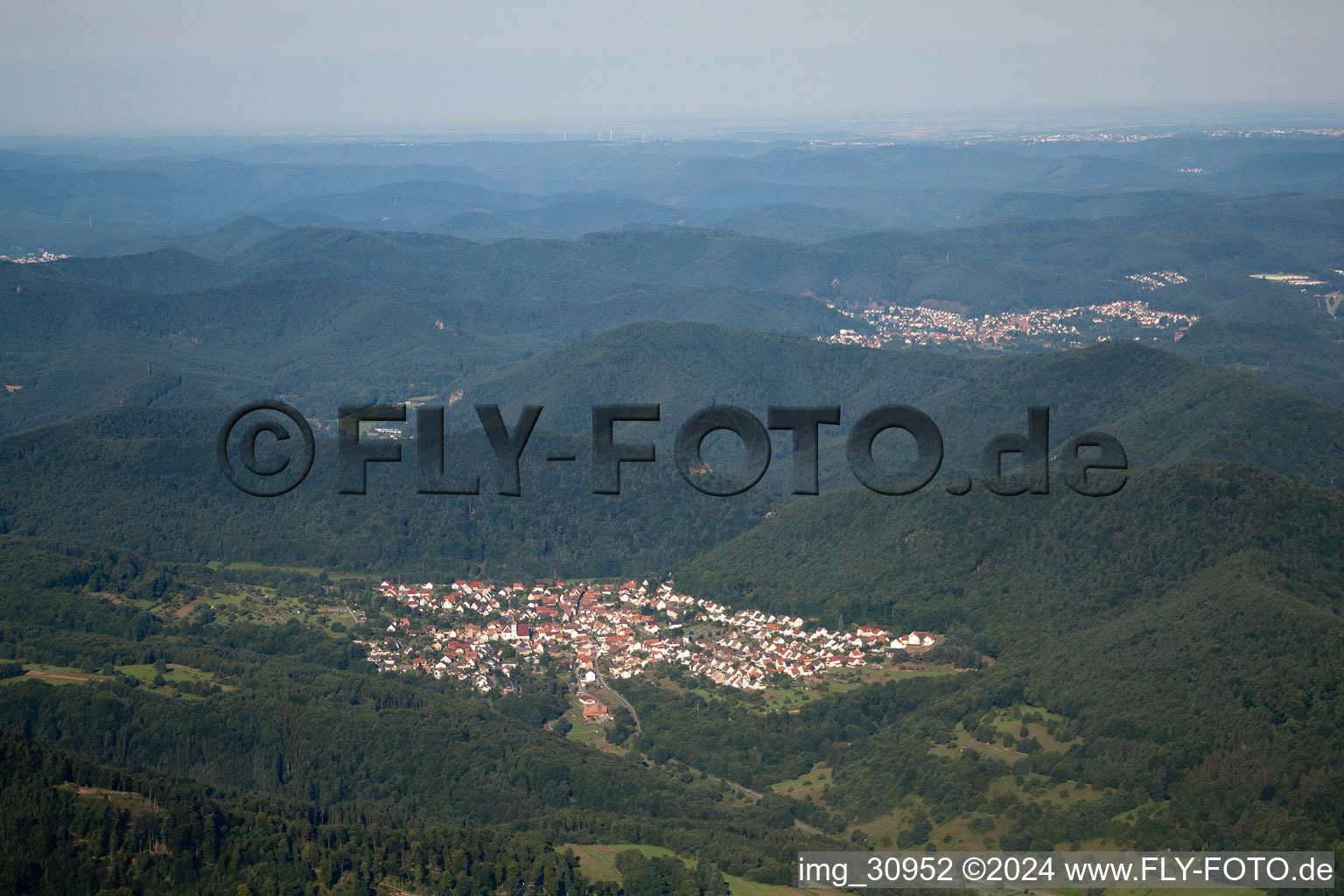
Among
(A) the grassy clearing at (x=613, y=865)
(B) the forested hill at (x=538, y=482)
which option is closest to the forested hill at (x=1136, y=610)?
(B) the forested hill at (x=538, y=482)

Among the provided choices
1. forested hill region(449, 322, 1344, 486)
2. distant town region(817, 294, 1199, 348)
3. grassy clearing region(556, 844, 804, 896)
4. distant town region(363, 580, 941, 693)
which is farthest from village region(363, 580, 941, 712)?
distant town region(817, 294, 1199, 348)

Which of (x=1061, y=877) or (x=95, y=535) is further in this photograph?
(x=95, y=535)

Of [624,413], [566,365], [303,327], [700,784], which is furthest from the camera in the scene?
[303,327]

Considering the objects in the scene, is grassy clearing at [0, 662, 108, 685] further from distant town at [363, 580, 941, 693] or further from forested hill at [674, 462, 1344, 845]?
forested hill at [674, 462, 1344, 845]

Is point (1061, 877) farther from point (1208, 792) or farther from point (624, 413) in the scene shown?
point (624, 413)

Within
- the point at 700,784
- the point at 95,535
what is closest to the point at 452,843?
Answer: the point at 700,784

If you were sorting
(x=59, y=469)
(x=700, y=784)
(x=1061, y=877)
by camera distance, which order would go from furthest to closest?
(x=59, y=469), (x=700, y=784), (x=1061, y=877)

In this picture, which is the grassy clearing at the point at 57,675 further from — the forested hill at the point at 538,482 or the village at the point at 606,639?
the forested hill at the point at 538,482
